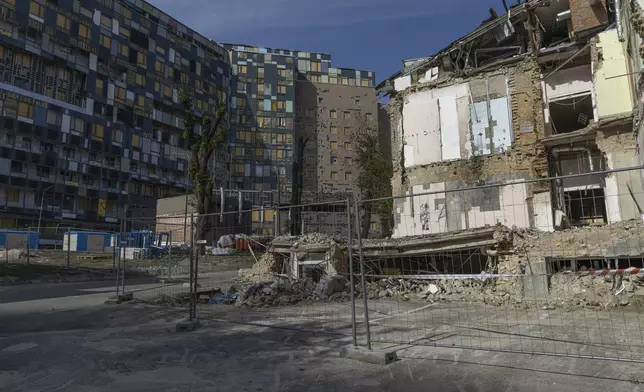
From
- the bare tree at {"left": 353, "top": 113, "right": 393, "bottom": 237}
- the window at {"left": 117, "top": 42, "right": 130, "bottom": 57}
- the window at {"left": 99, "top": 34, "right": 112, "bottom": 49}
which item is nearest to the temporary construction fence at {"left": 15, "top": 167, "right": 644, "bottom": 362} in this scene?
the bare tree at {"left": 353, "top": 113, "right": 393, "bottom": 237}

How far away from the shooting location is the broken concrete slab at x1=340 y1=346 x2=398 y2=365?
521 cm

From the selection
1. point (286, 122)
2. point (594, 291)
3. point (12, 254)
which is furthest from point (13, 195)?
point (594, 291)

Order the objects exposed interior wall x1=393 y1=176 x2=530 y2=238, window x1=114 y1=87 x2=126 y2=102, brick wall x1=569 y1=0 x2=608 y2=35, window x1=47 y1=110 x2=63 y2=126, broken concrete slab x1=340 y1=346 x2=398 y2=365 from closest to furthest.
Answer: broken concrete slab x1=340 y1=346 x2=398 y2=365 → brick wall x1=569 y1=0 x2=608 y2=35 → exposed interior wall x1=393 y1=176 x2=530 y2=238 → window x1=47 y1=110 x2=63 y2=126 → window x1=114 y1=87 x2=126 y2=102

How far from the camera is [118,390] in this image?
4457 mm

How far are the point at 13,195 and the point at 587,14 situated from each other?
5687cm

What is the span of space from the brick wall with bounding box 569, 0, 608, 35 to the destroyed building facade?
0.04 meters

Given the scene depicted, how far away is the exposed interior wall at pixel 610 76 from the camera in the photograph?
18.3m

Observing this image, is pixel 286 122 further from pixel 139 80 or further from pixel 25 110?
pixel 25 110

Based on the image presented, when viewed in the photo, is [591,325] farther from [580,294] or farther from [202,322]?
[202,322]

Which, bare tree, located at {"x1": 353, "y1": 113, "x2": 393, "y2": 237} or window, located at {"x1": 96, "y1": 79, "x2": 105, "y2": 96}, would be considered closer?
bare tree, located at {"x1": 353, "y1": 113, "x2": 393, "y2": 237}

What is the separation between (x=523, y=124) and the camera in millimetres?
20391

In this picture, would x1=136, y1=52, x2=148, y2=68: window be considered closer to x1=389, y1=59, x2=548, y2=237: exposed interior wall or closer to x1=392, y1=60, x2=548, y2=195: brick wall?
x1=389, y1=59, x2=548, y2=237: exposed interior wall

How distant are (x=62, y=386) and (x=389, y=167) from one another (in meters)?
32.5

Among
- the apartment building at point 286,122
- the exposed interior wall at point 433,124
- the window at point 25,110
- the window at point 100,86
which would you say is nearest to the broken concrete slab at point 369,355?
the exposed interior wall at point 433,124
